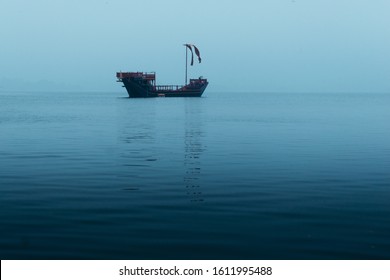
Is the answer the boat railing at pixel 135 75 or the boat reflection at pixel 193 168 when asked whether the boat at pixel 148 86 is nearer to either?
the boat railing at pixel 135 75

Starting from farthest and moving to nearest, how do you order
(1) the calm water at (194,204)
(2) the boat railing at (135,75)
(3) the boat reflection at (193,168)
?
(2) the boat railing at (135,75) < (3) the boat reflection at (193,168) < (1) the calm water at (194,204)

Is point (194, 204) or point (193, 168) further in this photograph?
point (193, 168)

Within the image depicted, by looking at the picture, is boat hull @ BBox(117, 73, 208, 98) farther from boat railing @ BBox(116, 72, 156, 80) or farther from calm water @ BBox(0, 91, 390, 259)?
calm water @ BBox(0, 91, 390, 259)

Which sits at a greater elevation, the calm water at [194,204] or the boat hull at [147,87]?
the boat hull at [147,87]

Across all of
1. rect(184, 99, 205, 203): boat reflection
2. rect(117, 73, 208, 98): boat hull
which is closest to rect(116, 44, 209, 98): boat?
rect(117, 73, 208, 98): boat hull

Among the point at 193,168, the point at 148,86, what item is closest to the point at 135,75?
the point at 148,86

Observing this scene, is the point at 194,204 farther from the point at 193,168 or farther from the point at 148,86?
the point at 148,86

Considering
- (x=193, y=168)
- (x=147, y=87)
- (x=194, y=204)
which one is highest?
(x=147, y=87)

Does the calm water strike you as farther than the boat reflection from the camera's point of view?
No

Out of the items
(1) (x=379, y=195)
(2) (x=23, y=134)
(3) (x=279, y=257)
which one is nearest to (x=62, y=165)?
(1) (x=379, y=195)

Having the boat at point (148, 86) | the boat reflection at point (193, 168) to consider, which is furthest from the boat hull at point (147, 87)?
the boat reflection at point (193, 168)

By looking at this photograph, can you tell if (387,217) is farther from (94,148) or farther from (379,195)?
(94,148)

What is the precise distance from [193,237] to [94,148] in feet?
74.3

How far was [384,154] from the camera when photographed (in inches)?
1261
